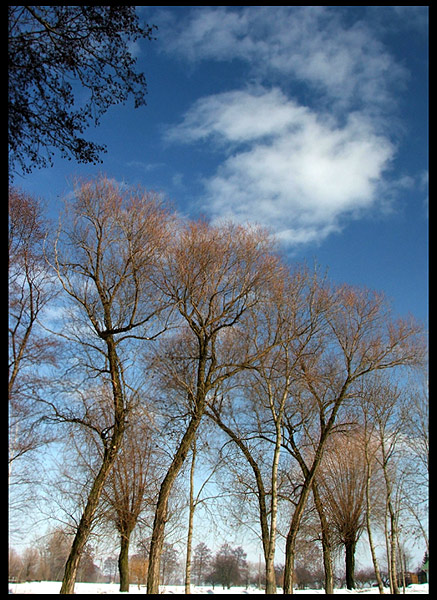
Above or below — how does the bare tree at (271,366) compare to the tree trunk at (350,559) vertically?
above

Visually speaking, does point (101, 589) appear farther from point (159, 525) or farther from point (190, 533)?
point (159, 525)

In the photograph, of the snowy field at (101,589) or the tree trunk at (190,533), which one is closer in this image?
the snowy field at (101,589)

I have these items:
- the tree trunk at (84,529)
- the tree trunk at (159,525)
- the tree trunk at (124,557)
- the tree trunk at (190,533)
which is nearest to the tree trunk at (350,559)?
the tree trunk at (124,557)

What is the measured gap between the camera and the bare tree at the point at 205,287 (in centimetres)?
1408

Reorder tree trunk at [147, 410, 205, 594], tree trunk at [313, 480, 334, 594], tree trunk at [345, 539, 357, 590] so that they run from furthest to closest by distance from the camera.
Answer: tree trunk at [345, 539, 357, 590], tree trunk at [313, 480, 334, 594], tree trunk at [147, 410, 205, 594]

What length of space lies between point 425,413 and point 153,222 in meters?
11.3

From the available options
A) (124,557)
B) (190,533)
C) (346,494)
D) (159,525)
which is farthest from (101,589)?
(346,494)

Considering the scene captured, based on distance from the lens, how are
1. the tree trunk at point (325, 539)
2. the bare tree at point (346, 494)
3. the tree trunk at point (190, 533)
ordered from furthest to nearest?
the bare tree at point (346, 494)
the tree trunk at point (325, 539)
the tree trunk at point (190, 533)

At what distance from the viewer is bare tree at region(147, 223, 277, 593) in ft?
46.2

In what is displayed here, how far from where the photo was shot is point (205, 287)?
14.4 metres

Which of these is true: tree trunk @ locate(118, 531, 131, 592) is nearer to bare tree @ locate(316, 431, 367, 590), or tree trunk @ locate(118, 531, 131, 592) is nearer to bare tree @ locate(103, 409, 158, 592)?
bare tree @ locate(103, 409, 158, 592)

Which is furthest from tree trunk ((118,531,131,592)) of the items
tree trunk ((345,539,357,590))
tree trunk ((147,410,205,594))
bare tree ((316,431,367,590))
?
tree trunk ((345,539,357,590))

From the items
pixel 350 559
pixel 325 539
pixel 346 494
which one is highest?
pixel 346 494

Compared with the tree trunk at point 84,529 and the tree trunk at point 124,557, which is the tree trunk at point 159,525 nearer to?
the tree trunk at point 84,529
